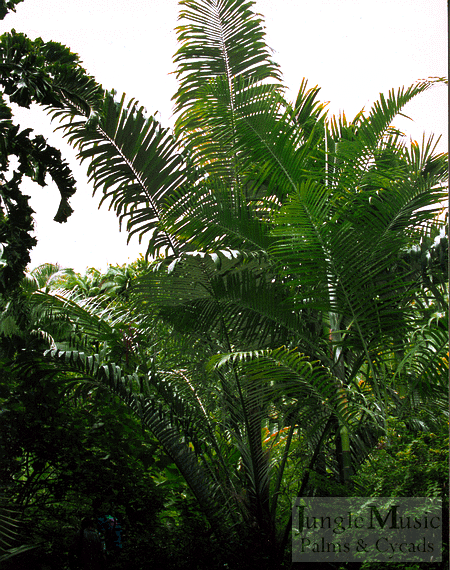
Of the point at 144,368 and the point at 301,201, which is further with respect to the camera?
the point at 144,368

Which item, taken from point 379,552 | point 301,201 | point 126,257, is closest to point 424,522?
point 379,552

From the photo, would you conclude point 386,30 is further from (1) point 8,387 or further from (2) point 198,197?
(1) point 8,387

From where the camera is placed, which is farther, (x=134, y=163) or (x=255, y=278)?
(x=134, y=163)

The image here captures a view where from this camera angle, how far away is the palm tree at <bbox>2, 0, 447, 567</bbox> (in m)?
2.24

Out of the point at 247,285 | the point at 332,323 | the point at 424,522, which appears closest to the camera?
the point at 424,522

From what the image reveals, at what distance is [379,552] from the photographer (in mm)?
2082

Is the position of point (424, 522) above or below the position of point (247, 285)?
below

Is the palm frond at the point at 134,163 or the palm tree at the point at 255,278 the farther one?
the palm frond at the point at 134,163

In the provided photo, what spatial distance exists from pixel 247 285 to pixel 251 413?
695 mm

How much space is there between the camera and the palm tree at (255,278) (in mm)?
2242

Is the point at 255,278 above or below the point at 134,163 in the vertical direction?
below

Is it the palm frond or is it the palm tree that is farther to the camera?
the palm frond

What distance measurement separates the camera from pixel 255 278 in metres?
2.44

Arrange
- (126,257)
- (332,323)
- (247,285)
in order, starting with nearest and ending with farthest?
(247,285) → (332,323) → (126,257)
